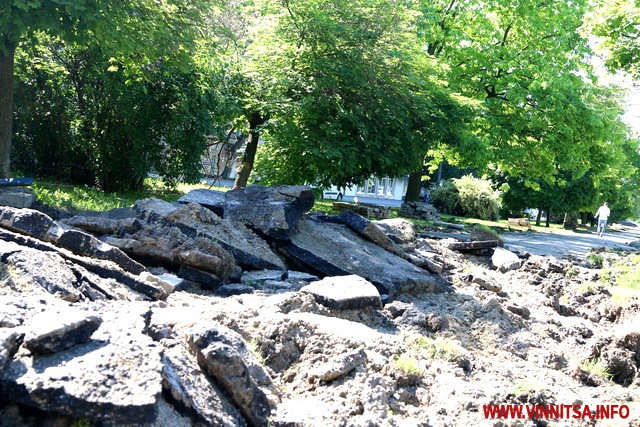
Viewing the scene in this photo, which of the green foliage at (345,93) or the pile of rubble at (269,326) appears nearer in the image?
the pile of rubble at (269,326)

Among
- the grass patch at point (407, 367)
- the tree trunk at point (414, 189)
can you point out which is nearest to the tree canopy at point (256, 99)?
the tree trunk at point (414, 189)

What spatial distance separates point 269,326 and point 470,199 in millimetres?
33148

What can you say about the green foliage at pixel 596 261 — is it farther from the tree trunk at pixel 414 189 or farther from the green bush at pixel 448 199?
the green bush at pixel 448 199

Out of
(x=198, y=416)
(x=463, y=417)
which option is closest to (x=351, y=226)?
(x=463, y=417)

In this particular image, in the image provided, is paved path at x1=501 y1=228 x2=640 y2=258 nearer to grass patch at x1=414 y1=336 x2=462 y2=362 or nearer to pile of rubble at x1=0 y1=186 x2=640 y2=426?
pile of rubble at x1=0 y1=186 x2=640 y2=426

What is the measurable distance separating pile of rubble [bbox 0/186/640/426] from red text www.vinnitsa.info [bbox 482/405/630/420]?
0.29 ft

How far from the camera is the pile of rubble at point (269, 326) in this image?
3324 millimetres

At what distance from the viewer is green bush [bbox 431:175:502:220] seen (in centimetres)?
3709

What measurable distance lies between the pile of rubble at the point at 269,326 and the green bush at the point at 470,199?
88.9 feet

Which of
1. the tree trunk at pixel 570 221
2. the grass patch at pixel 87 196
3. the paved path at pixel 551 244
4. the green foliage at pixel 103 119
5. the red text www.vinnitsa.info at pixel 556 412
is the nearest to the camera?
the red text www.vinnitsa.info at pixel 556 412

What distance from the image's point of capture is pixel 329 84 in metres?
15.9

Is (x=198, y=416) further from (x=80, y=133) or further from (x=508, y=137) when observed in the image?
(x=508, y=137)

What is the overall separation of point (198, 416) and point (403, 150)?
1336 centimetres

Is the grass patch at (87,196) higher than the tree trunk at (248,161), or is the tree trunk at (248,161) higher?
the tree trunk at (248,161)
